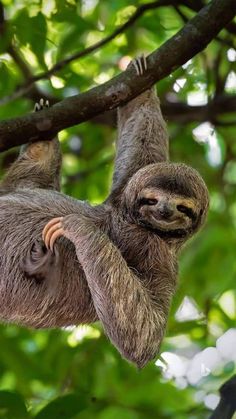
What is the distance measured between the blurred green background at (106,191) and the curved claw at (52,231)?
131 cm

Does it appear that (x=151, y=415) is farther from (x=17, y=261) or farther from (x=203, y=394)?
(x=17, y=261)

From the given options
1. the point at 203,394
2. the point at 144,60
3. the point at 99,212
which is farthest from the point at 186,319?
the point at 144,60

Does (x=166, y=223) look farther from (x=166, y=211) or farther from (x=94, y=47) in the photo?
(x=94, y=47)

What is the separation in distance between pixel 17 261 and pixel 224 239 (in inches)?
127

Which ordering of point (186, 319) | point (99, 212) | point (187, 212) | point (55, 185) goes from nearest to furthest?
point (187, 212) < point (99, 212) < point (55, 185) < point (186, 319)

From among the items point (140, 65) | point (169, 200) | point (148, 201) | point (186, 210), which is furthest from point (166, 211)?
point (140, 65)

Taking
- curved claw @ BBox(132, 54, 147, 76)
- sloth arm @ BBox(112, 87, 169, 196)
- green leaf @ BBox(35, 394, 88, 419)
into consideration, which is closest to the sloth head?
curved claw @ BBox(132, 54, 147, 76)

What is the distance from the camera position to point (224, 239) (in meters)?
10.1

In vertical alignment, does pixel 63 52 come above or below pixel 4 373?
above

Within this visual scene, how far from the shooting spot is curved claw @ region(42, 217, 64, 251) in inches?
280

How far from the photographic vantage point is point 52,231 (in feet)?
23.4

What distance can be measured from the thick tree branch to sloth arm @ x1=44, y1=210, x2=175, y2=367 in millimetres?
783

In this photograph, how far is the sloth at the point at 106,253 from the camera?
23.2 ft

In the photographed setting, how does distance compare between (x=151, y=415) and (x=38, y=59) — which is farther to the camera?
(x=38, y=59)
